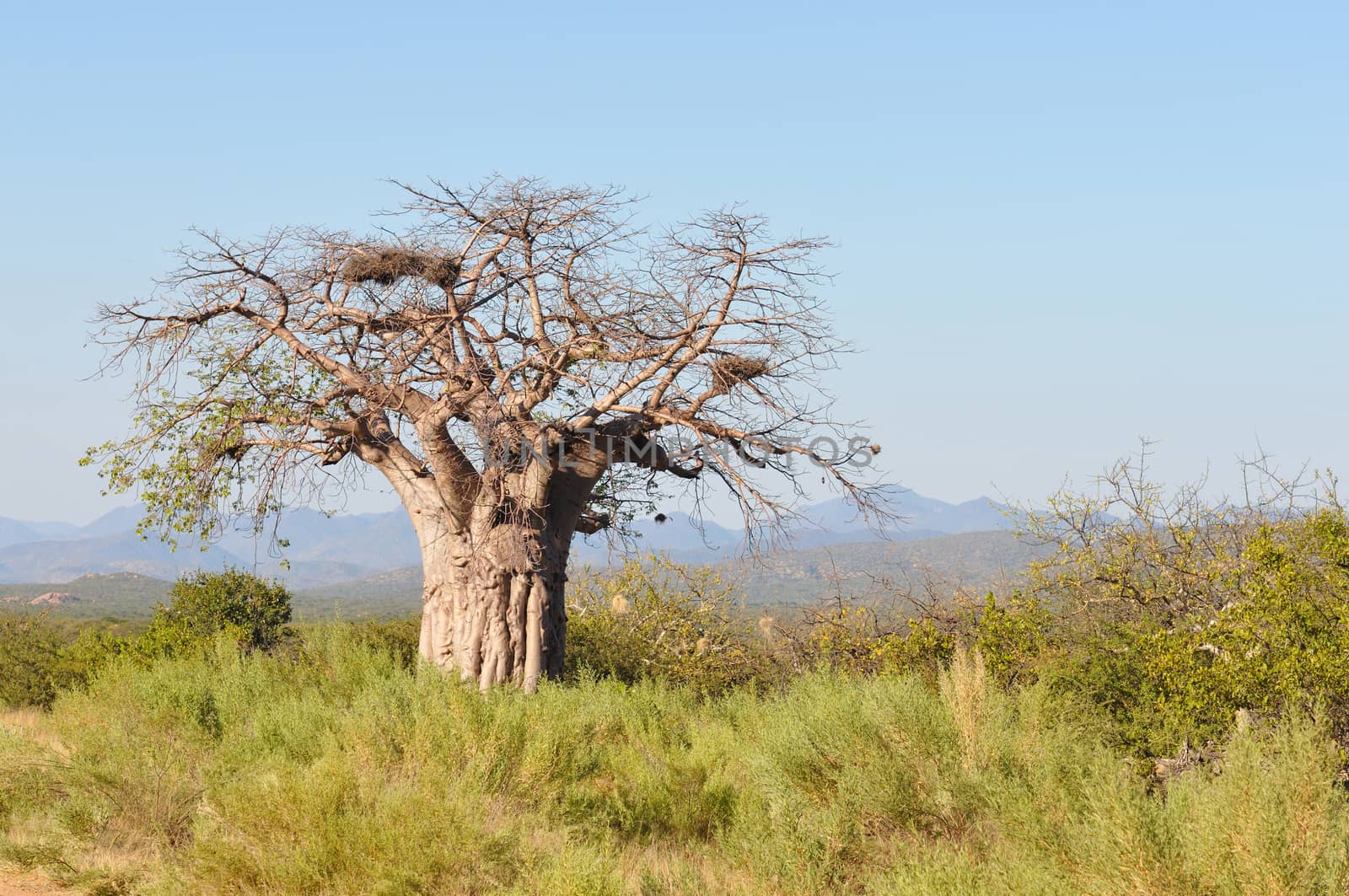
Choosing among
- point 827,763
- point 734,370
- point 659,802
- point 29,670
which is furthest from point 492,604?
point 29,670

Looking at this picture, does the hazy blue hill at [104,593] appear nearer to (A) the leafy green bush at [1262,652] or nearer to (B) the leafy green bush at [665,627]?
(B) the leafy green bush at [665,627]

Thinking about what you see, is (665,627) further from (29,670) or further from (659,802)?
(659,802)

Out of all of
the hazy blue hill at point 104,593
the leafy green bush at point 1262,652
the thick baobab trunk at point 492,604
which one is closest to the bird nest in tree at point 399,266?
the thick baobab trunk at point 492,604

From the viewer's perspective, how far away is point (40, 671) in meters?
19.0

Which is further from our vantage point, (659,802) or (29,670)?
(29,670)

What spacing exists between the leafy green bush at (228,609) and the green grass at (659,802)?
8.70 metres

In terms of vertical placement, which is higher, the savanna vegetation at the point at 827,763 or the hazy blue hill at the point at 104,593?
the savanna vegetation at the point at 827,763

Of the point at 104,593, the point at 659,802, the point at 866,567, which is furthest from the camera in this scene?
the point at 104,593

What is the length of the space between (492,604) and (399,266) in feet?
12.9

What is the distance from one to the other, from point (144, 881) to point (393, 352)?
6.82m

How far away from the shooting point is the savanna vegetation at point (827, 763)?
17.2ft

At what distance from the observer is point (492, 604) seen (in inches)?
500

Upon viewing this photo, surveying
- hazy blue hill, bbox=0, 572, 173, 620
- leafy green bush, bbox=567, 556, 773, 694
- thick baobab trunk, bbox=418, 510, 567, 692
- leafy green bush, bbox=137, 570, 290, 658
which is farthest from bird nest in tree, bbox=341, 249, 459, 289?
hazy blue hill, bbox=0, 572, 173, 620

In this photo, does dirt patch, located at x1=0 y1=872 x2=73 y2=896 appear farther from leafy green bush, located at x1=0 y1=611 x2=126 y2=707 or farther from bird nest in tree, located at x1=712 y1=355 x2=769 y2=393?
leafy green bush, located at x1=0 y1=611 x2=126 y2=707
